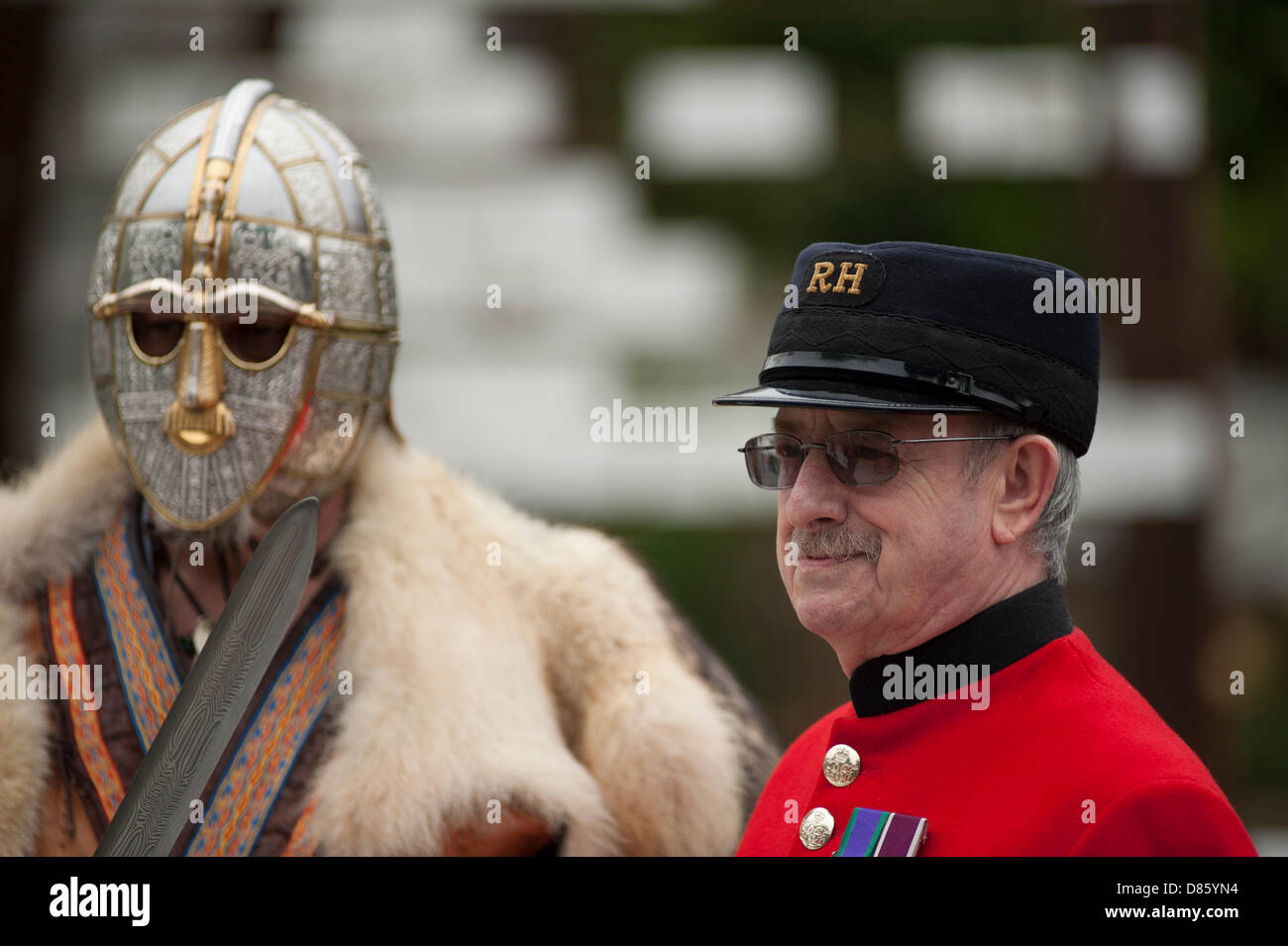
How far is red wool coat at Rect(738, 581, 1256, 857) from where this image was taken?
61.1 inches

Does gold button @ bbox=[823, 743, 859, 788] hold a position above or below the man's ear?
below

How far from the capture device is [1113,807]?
5.14ft

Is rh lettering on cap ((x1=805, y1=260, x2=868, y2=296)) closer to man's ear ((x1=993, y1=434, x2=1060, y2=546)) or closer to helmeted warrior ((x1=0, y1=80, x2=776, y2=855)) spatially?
man's ear ((x1=993, y1=434, x2=1060, y2=546))

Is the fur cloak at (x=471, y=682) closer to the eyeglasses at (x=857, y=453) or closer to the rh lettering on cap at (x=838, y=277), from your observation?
the eyeglasses at (x=857, y=453)

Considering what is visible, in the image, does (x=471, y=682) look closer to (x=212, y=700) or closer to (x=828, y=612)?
(x=212, y=700)

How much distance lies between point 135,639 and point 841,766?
52.4 inches

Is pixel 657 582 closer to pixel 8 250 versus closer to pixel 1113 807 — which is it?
pixel 1113 807

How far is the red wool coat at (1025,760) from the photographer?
155 cm

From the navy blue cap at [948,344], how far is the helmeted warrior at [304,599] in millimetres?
857

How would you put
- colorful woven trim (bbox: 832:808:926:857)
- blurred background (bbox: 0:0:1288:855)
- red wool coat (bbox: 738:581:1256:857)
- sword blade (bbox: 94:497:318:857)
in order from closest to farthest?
red wool coat (bbox: 738:581:1256:857)
colorful woven trim (bbox: 832:808:926:857)
sword blade (bbox: 94:497:318:857)
blurred background (bbox: 0:0:1288:855)

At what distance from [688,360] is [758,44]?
6.67 ft

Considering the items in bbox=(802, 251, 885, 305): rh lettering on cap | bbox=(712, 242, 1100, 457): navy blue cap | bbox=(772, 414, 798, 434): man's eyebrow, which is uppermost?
bbox=(802, 251, 885, 305): rh lettering on cap

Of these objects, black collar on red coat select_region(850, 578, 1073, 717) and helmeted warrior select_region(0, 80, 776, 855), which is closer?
black collar on red coat select_region(850, 578, 1073, 717)

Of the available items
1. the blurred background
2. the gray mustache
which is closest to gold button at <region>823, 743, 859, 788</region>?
the gray mustache
